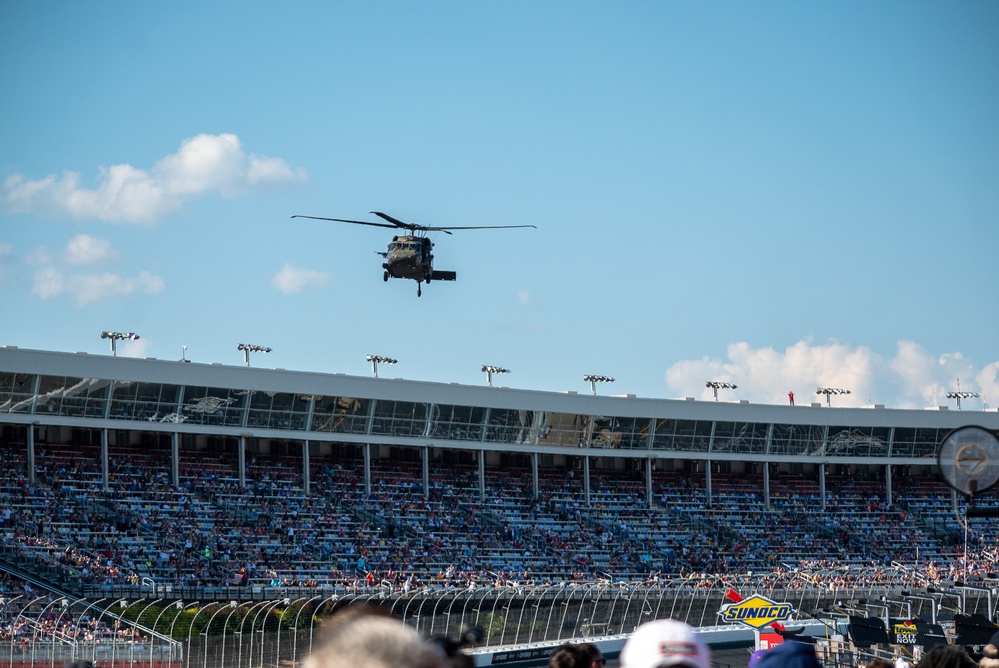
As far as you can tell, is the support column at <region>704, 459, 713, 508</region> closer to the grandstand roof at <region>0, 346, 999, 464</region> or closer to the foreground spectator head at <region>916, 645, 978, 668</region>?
the grandstand roof at <region>0, 346, 999, 464</region>

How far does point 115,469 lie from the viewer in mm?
55562

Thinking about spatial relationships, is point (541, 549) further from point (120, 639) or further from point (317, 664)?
point (317, 664)

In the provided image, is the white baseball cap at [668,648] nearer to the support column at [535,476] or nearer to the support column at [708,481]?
the support column at [535,476]

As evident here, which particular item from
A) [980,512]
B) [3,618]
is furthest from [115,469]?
[980,512]

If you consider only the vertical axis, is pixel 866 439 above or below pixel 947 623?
above

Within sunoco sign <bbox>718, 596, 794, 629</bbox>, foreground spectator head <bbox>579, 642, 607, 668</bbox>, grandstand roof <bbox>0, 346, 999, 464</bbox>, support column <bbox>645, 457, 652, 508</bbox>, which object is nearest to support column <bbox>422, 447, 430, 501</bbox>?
grandstand roof <bbox>0, 346, 999, 464</bbox>

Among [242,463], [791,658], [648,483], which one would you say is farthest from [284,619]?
[648,483]

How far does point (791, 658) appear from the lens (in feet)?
19.0

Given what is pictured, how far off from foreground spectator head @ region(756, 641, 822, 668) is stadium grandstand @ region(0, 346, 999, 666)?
1005 inches

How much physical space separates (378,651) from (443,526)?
56.7 meters

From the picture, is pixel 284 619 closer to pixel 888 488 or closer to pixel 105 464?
pixel 105 464

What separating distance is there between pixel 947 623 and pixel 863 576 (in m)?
14.6

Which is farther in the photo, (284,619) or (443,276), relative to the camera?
(443,276)

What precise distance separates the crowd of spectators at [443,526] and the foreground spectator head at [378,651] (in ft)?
135
